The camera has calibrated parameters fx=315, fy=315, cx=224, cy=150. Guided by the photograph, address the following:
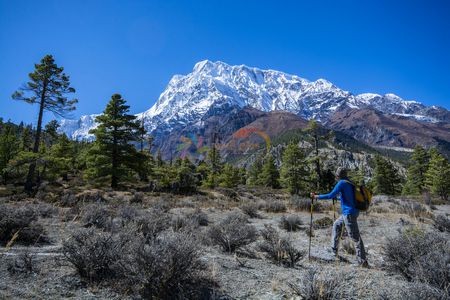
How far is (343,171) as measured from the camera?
7176 millimetres

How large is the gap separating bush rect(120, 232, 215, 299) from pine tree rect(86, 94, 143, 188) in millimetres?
24136

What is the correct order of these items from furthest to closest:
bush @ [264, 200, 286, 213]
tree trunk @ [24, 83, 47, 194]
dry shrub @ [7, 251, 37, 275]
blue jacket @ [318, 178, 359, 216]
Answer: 1. tree trunk @ [24, 83, 47, 194]
2. bush @ [264, 200, 286, 213]
3. blue jacket @ [318, 178, 359, 216]
4. dry shrub @ [7, 251, 37, 275]

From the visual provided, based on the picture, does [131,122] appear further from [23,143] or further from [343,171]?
[23,143]

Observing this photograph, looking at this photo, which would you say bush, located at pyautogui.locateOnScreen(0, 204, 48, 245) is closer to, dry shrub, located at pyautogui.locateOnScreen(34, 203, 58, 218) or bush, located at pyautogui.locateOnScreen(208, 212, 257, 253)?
bush, located at pyautogui.locateOnScreen(208, 212, 257, 253)

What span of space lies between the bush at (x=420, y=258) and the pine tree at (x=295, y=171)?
28.7 meters

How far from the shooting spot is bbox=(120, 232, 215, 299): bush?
13.9 feet

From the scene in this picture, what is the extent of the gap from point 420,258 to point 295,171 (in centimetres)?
3158

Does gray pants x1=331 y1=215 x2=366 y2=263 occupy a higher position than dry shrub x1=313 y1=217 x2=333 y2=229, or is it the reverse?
gray pants x1=331 y1=215 x2=366 y2=263

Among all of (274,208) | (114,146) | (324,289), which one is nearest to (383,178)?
(274,208)

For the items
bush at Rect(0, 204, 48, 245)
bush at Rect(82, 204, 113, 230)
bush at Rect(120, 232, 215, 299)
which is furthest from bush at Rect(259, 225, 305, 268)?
bush at Rect(0, 204, 48, 245)

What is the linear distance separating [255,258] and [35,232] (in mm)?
5016

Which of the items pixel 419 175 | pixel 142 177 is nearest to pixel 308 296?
pixel 142 177

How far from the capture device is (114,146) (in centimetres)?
2805

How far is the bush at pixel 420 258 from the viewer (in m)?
4.52
